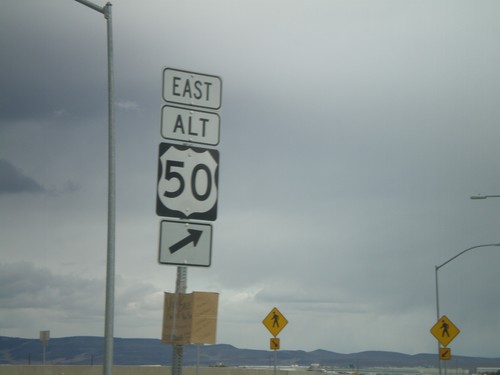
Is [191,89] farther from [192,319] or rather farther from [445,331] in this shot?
[445,331]

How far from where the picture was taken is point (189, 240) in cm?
915

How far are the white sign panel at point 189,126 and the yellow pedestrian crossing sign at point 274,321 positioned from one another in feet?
84.9

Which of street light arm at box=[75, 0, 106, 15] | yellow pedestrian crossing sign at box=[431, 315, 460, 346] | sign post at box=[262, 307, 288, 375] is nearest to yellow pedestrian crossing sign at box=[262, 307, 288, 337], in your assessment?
sign post at box=[262, 307, 288, 375]

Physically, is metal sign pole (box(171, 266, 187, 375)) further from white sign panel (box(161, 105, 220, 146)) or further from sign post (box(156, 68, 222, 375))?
white sign panel (box(161, 105, 220, 146))

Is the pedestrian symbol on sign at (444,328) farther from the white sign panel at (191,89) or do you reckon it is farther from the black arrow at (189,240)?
the black arrow at (189,240)

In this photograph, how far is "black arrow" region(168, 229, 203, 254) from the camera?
9.06 m

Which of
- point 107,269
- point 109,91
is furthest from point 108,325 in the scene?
point 109,91

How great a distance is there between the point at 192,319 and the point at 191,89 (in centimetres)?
259

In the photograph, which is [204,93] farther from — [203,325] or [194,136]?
[203,325]

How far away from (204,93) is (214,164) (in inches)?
32.2

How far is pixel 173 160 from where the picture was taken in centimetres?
921

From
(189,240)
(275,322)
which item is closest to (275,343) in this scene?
(275,322)

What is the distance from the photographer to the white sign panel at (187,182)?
9.16 meters

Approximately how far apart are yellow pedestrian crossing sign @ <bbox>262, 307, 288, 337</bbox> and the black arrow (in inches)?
1022
